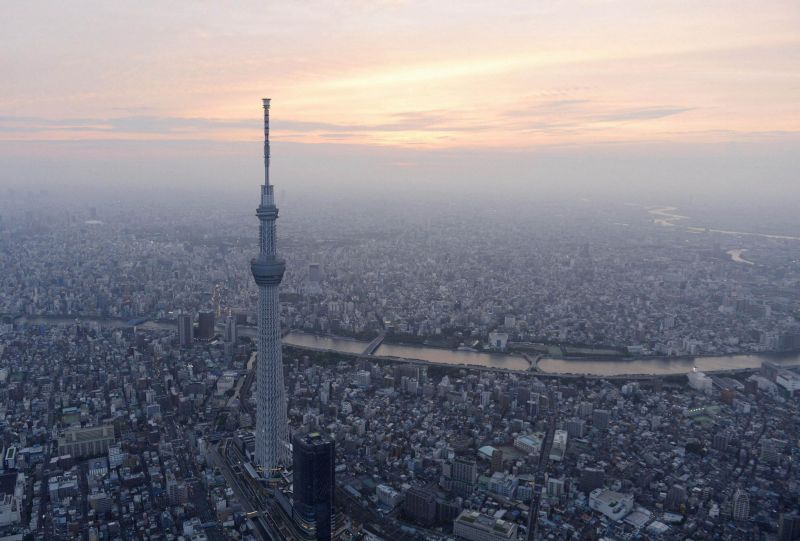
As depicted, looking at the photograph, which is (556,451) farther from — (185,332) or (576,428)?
(185,332)

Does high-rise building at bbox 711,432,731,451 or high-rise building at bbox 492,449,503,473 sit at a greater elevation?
high-rise building at bbox 711,432,731,451

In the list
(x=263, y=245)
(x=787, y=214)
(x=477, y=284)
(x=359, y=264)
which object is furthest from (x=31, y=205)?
(x=787, y=214)

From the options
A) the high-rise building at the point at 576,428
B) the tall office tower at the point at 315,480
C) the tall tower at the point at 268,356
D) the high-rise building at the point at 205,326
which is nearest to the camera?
the tall office tower at the point at 315,480

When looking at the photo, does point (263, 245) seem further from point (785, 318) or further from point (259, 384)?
point (785, 318)

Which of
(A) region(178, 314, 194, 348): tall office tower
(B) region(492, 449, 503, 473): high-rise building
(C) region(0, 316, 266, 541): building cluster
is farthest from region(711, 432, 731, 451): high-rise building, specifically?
(A) region(178, 314, 194, 348): tall office tower

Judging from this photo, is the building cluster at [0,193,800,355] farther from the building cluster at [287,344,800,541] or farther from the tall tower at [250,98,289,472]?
the tall tower at [250,98,289,472]

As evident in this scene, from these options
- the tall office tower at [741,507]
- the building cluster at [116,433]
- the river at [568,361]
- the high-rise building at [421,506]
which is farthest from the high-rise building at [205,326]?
the tall office tower at [741,507]

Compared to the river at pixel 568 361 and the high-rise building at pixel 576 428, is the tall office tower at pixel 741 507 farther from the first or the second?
the river at pixel 568 361
